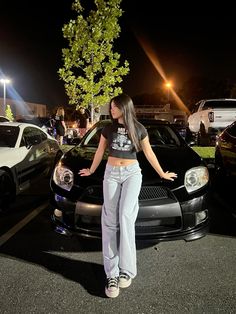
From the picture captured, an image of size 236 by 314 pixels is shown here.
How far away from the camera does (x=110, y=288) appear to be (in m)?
3.30

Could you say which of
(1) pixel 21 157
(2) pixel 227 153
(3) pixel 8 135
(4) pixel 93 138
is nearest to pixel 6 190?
(1) pixel 21 157

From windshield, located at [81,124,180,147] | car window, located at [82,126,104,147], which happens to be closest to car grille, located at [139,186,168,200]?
windshield, located at [81,124,180,147]

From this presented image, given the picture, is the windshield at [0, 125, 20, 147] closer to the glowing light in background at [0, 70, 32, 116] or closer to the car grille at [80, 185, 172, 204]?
the car grille at [80, 185, 172, 204]

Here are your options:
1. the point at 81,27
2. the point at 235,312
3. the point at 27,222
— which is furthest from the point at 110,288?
the point at 81,27

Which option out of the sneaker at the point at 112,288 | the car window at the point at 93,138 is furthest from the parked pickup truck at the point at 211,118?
the sneaker at the point at 112,288

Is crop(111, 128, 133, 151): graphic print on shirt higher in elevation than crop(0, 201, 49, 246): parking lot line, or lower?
higher

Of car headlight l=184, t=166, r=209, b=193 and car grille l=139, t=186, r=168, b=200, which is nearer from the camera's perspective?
car grille l=139, t=186, r=168, b=200

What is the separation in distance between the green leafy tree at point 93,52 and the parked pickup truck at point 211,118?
3420mm

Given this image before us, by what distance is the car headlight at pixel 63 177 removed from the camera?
4242mm

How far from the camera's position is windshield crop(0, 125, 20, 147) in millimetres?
6637

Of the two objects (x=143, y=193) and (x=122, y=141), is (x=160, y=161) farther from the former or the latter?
(x=122, y=141)

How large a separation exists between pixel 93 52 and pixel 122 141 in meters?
12.5

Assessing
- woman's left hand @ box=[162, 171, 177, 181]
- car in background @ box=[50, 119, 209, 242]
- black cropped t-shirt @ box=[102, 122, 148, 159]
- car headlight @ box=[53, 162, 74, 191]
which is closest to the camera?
black cropped t-shirt @ box=[102, 122, 148, 159]

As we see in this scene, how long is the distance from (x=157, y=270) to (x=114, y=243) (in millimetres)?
717
